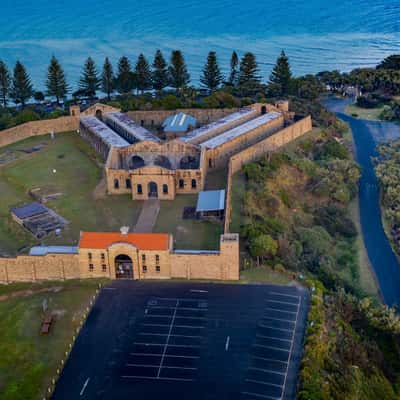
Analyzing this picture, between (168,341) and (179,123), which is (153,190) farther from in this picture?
(168,341)

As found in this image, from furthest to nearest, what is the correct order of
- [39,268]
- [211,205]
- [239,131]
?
[239,131]
[211,205]
[39,268]

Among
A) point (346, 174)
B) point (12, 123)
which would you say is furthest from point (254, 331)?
point (12, 123)

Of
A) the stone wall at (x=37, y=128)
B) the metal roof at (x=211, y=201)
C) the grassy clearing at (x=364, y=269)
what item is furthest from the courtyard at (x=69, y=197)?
the grassy clearing at (x=364, y=269)

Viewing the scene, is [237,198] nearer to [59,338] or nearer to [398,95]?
[59,338]

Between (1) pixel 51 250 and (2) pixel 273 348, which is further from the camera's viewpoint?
(1) pixel 51 250

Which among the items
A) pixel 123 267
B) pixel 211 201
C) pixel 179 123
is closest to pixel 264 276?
pixel 123 267

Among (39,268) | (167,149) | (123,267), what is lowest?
(39,268)

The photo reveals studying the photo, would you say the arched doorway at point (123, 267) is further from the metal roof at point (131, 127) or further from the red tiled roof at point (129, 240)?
the metal roof at point (131, 127)
